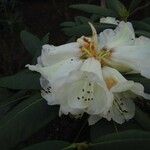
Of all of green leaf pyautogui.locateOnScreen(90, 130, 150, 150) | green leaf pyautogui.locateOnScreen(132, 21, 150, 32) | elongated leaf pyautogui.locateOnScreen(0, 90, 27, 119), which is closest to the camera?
green leaf pyautogui.locateOnScreen(90, 130, 150, 150)

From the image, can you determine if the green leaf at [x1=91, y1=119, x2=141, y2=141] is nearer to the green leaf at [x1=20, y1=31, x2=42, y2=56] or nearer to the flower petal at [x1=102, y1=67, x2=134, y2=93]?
the flower petal at [x1=102, y1=67, x2=134, y2=93]

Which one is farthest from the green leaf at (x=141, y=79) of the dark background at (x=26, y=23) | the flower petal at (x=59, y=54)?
the dark background at (x=26, y=23)

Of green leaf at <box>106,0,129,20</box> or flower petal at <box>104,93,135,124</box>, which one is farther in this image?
green leaf at <box>106,0,129,20</box>

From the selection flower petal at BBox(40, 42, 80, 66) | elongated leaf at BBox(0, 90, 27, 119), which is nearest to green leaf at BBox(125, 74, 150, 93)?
flower petal at BBox(40, 42, 80, 66)

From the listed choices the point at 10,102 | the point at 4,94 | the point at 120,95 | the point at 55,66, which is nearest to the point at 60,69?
the point at 55,66

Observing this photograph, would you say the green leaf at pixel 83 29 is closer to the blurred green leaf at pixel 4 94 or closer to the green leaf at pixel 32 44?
the green leaf at pixel 32 44
